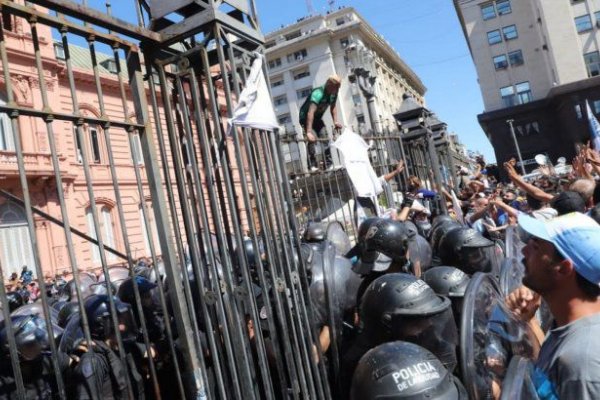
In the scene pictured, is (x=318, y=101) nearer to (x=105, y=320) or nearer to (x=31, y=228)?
(x=105, y=320)

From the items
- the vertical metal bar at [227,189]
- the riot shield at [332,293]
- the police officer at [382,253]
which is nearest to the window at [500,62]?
the police officer at [382,253]

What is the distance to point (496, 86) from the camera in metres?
41.5

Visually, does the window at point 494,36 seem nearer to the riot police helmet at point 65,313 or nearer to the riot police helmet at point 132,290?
the riot police helmet at point 132,290

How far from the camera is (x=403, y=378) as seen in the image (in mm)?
2561

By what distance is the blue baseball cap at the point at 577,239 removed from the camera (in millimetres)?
2002

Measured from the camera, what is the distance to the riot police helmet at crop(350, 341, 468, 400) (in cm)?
253

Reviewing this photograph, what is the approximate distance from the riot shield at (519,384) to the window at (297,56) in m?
53.7

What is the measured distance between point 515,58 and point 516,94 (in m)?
3.24

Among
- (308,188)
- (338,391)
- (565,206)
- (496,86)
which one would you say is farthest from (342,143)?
(496,86)

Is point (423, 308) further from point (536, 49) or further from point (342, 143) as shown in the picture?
point (536, 49)

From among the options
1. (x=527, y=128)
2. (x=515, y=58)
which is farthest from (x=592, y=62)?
(x=515, y=58)

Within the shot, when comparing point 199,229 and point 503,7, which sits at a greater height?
point 503,7

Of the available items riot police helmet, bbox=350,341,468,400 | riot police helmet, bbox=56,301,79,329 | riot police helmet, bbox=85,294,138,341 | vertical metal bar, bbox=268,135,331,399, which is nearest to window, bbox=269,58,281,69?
riot police helmet, bbox=56,301,79,329

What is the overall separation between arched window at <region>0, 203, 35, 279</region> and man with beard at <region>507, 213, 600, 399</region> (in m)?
20.2
